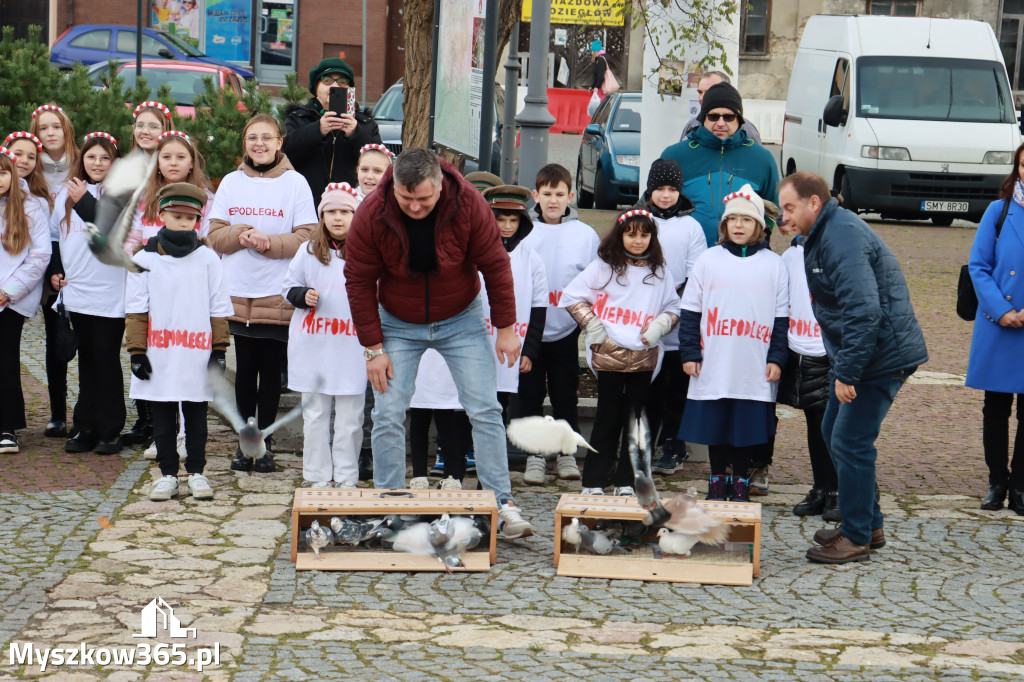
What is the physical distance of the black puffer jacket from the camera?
8500 mm

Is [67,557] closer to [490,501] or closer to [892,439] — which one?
[490,501]

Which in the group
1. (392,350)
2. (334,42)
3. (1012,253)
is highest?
(334,42)

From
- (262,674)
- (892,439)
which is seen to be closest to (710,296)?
(892,439)

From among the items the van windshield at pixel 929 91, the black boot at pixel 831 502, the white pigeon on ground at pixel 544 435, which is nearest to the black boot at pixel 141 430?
the white pigeon on ground at pixel 544 435

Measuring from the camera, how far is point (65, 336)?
26.2 feet

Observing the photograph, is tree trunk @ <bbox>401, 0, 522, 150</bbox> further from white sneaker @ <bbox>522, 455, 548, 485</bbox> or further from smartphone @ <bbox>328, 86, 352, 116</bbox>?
white sneaker @ <bbox>522, 455, 548, 485</bbox>

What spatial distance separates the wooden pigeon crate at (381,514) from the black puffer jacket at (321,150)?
276 centimetres

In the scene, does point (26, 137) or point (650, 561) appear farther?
point (26, 137)

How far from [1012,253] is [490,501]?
3.25 m

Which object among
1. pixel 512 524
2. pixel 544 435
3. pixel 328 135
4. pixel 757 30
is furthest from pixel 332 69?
pixel 757 30

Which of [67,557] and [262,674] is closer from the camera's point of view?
[262,674]

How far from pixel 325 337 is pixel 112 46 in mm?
23849

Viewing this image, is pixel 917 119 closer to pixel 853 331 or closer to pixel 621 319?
pixel 621 319

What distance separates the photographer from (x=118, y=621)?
5375 millimetres
